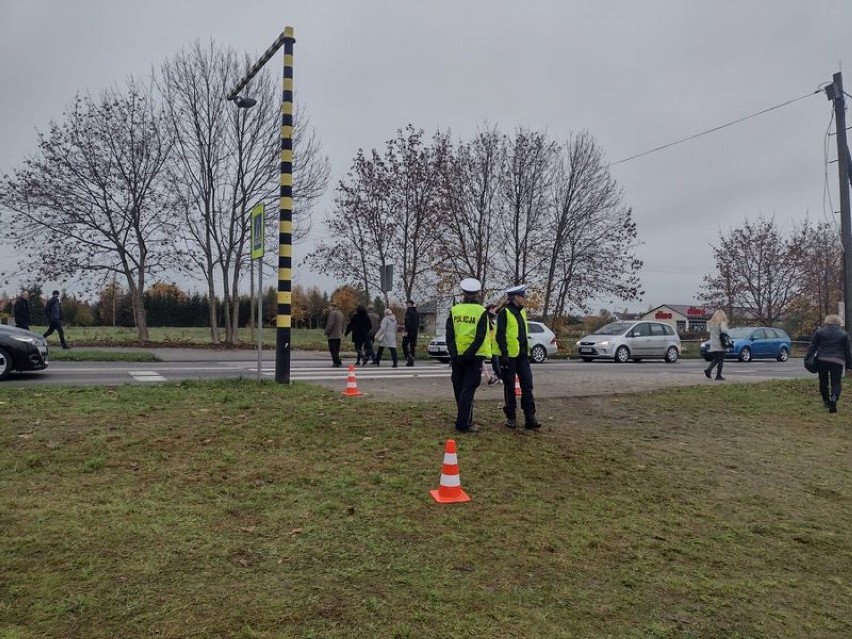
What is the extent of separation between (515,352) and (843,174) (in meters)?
12.0

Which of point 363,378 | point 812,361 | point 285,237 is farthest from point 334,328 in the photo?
point 812,361

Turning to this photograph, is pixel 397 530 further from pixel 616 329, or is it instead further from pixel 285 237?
pixel 616 329

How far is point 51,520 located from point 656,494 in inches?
178

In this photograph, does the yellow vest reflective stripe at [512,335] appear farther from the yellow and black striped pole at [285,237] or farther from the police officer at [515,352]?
the yellow and black striped pole at [285,237]

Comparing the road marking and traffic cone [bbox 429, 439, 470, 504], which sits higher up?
the road marking

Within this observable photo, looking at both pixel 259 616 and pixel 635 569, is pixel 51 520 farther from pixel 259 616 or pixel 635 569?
pixel 635 569

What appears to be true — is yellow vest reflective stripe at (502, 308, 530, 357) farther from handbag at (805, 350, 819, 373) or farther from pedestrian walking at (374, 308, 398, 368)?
pedestrian walking at (374, 308, 398, 368)

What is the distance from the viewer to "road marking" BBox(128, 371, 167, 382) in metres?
11.6

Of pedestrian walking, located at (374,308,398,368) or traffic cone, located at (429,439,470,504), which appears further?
pedestrian walking, located at (374,308,398,368)

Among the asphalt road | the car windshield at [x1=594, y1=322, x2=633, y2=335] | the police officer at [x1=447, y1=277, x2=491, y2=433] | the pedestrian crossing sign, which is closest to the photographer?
the police officer at [x1=447, y1=277, x2=491, y2=433]

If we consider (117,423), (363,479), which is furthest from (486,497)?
(117,423)

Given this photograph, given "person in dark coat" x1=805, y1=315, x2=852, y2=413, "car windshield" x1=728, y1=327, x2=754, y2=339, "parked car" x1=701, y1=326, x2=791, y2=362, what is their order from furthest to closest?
"car windshield" x1=728, y1=327, x2=754, y2=339 < "parked car" x1=701, y1=326, x2=791, y2=362 < "person in dark coat" x1=805, y1=315, x2=852, y2=413

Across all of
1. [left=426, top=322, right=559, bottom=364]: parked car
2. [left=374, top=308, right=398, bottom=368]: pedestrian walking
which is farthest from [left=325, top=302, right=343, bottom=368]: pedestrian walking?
[left=426, top=322, right=559, bottom=364]: parked car

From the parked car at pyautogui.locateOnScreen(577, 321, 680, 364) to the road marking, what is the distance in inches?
656
